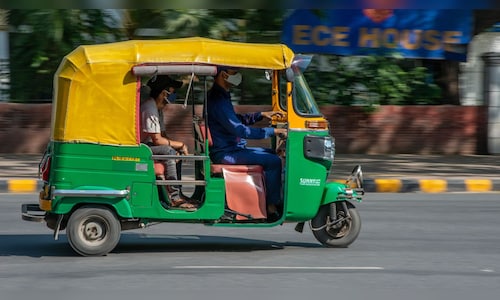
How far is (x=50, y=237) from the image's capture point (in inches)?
387

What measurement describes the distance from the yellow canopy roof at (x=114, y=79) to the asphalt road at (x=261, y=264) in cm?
115

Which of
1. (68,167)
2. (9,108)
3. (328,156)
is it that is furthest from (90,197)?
(9,108)

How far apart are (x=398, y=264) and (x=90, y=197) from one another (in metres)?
2.78

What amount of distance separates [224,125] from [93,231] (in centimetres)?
153

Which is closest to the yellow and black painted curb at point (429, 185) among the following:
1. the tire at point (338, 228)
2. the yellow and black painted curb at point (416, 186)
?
the yellow and black painted curb at point (416, 186)

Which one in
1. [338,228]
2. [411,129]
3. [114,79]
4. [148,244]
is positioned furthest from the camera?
[411,129]

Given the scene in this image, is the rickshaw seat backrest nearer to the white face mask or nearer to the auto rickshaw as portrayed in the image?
the auto rickshaw

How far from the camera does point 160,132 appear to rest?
348 inches

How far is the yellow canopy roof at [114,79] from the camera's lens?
27.6 ft

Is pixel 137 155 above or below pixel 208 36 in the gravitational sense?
below

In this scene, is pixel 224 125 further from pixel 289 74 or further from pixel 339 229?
pixel 339 229

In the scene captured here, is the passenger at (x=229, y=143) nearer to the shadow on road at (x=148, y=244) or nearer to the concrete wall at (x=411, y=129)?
the shadow on road at (x=148, y=244)

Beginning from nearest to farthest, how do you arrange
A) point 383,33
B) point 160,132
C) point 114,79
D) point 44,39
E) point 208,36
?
point 114,79
point 160,132
point 208,36
point 44,39
point 383,33

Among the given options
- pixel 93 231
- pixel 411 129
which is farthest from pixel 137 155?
pixel 411 129
